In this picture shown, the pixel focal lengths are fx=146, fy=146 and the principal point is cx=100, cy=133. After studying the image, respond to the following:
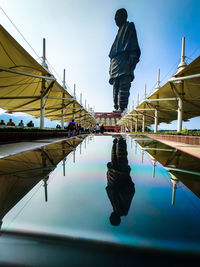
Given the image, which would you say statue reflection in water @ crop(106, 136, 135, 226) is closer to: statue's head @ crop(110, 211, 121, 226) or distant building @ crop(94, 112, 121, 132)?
statue's head @ crop(110, 211, 121, 226)

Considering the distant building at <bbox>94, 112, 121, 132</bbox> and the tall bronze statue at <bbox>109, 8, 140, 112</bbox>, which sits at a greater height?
the tall bronze statue at <bbox>109, 8, 140, 112</bbox>

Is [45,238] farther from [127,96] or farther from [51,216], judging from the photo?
[127,96]

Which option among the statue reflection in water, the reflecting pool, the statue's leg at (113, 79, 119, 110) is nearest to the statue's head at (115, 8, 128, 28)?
the statue's leg at (113, 79, 119, 110)

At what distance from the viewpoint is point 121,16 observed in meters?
106

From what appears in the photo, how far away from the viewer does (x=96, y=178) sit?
8.25 ft

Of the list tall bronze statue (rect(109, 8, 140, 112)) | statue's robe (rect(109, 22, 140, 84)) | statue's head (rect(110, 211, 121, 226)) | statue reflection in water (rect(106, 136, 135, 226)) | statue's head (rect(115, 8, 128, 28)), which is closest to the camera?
statue's head (rect(110, 211, 121, 226))

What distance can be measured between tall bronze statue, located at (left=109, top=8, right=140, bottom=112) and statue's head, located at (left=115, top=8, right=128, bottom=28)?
5.78 meters

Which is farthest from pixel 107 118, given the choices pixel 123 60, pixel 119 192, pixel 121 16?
pixel 121 16

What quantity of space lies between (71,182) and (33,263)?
1.48 meters

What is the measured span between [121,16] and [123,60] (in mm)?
37465

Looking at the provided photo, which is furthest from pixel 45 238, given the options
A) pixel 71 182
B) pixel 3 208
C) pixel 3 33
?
pixel 3 33

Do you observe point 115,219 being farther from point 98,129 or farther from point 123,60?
point 123,60

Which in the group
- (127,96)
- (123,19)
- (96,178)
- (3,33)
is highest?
(123,19)

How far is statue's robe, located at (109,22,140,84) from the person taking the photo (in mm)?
95250
